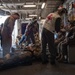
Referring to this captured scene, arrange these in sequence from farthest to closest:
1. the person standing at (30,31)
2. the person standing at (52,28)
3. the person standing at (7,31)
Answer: the person standing at (30,31) < the person standing at (7,31) < the person standing at (52,28)

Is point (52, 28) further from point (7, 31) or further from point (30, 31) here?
point (30, 31)

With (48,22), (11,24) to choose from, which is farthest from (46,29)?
(11,24)

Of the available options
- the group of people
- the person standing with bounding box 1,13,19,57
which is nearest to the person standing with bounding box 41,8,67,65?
the group of people

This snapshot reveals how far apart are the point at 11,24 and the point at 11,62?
1.24 m

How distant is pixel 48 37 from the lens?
530 cm

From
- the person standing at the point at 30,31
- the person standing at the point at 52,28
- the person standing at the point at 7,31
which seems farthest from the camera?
the person standing at the point at 30,31

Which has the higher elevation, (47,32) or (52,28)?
(52,28)

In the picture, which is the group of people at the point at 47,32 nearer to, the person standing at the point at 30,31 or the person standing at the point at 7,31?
the person standing at the point at 7,31

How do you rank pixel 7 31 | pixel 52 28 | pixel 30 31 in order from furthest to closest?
pixel 30 31
pixel 7 31
pixel 52 28

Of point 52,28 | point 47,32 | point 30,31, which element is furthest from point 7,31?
point 30,31

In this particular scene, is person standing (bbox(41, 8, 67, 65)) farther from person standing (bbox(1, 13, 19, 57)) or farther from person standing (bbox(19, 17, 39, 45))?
person standing (bbox(19, 17, 39, 45))

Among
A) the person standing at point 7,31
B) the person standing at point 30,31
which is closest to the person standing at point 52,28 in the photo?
the person standing at point 7,31

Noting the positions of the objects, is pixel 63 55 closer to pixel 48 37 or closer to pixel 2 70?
pixel 48 37

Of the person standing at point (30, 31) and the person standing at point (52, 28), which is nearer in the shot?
the person standing at point (52, 28)
